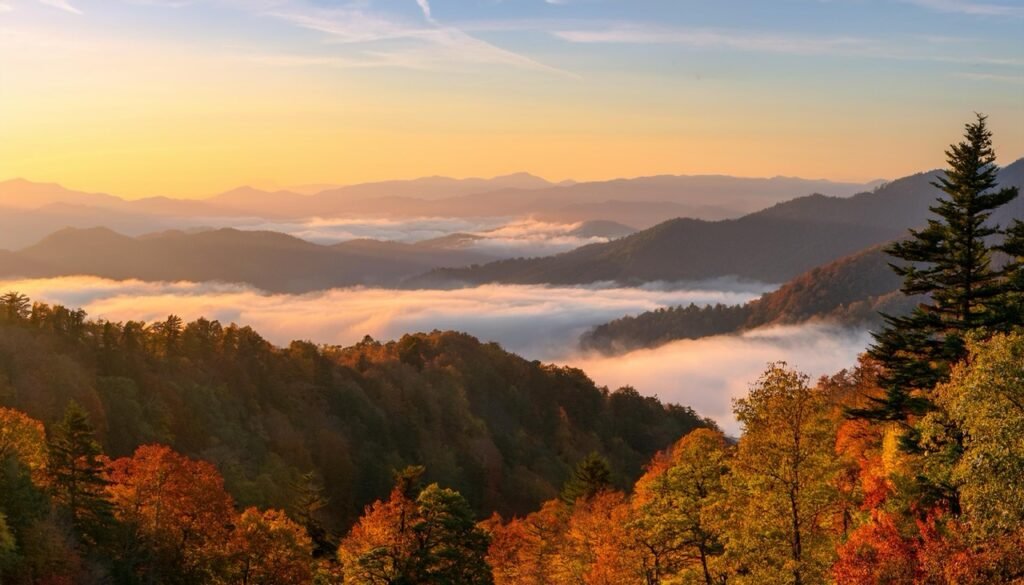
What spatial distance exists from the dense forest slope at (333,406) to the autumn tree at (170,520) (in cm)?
3273

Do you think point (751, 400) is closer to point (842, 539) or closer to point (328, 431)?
point (842, 539)

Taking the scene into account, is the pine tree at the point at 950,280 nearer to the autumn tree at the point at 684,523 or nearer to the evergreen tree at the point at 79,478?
the autumn tree at the point at 684,523

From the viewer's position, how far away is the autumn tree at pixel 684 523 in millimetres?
38094

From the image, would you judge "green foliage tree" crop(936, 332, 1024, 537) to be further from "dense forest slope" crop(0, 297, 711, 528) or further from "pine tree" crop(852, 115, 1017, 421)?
"dense forest slope" crop(0, 297, 711, 528)

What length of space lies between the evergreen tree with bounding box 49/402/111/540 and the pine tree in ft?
133

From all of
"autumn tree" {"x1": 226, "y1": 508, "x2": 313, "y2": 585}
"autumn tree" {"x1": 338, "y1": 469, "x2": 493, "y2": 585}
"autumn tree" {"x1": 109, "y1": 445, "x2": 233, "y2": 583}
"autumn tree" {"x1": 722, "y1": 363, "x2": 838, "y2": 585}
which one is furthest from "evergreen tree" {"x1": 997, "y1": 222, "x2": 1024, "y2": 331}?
"autumn tree" {"x1": 109, "y1": 445, "x2": 233, "y2": 583}

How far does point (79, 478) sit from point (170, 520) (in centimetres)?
541

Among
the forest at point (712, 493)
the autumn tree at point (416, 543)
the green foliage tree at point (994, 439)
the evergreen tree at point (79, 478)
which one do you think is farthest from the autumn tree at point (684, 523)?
the evergreen tree at point (79, 478)

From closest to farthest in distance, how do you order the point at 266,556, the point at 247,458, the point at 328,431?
the point at 266,556 < the point at 247,458 < the point at 328,431

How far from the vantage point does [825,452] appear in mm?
34125

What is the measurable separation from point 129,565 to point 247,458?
5713 centimetres

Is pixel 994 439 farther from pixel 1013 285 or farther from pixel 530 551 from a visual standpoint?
pixel 530 551

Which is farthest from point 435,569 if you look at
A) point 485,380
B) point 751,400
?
point 485,380

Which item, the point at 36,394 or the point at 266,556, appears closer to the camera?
the point at 266,556
